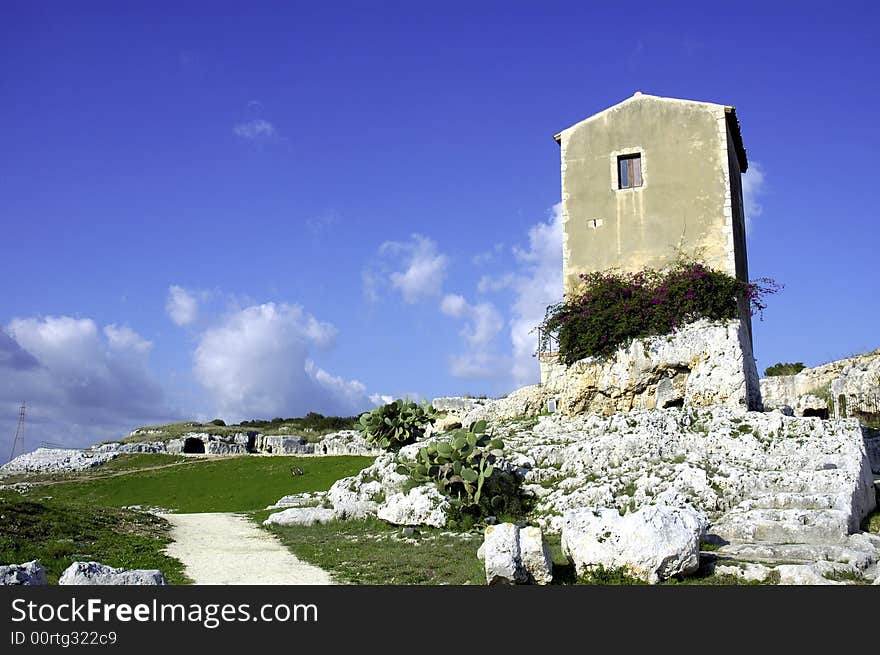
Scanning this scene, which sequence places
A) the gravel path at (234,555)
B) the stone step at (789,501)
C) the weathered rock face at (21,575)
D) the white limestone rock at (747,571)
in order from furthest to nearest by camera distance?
1. the stone step at (789,501)
2. the gravel path at (234,555)
3. the white limestone rock at (747,571)
4. the weathered rock face at (21,575)

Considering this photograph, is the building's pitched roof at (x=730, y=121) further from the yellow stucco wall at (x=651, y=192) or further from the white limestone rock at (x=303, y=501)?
the white limestone rock at (x=303, y=501)

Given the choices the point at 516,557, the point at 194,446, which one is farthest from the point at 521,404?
the point at 194,446

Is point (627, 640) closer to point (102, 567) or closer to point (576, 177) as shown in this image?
point (102, 567)

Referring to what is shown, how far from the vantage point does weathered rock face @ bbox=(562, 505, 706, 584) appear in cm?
1204

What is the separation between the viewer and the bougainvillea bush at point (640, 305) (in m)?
25.2

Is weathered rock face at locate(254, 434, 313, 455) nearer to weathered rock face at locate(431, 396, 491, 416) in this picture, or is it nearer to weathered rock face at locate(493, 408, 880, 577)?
weathered rock face at locate(431, 396, 491, 416)

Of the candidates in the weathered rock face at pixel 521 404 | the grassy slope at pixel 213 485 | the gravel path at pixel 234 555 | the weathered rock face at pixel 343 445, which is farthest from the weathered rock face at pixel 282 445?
the gravel path at pixel 234 555

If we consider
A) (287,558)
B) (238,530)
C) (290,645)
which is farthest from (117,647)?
(238,530)

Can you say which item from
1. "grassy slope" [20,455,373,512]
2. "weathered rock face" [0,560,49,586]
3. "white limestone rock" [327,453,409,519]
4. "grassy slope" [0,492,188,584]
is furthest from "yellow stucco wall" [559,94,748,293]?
"weathered rock face" [0,560,49,586]

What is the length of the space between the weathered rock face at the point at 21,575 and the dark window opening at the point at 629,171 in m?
22.7

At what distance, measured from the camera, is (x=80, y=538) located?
17906 millimetres

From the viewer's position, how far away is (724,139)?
26.9 meters

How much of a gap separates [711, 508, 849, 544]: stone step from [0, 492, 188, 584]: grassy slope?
10.5 m

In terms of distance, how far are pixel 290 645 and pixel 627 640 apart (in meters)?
3.80
